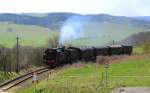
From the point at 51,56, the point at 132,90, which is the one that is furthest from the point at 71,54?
the point at 132,90

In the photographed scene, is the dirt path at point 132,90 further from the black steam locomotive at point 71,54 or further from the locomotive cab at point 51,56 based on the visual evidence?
the locomotive cab at point 51,56

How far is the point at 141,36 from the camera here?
143m

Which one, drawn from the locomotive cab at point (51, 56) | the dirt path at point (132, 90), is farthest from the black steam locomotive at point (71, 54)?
the dirt path at point (132, 90)

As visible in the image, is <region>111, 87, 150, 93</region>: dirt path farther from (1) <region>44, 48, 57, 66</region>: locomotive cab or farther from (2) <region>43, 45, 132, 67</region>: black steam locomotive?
(1) <region>44, 48, 57, 66</region>: locomotive cab

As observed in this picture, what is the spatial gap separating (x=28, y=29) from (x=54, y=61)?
407ft

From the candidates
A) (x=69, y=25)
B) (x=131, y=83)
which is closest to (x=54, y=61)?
(x=131, y=83)

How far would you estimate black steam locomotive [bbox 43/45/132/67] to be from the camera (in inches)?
2269

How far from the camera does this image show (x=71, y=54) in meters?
59.4

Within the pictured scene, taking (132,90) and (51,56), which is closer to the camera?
(132,90)

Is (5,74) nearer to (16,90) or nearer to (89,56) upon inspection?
(16,90)

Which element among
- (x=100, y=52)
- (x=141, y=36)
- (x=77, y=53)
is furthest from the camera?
(x=141, y=36)

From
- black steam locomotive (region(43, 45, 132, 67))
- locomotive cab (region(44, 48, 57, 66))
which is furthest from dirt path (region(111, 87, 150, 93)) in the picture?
locomotive cab (region(44, 48, 57, 66))

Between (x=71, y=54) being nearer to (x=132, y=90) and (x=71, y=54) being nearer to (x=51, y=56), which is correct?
(x=51, y=56)

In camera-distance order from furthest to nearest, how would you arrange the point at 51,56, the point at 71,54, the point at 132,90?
the point at 71,54 < the point at 51,56 < the point at 132,90
